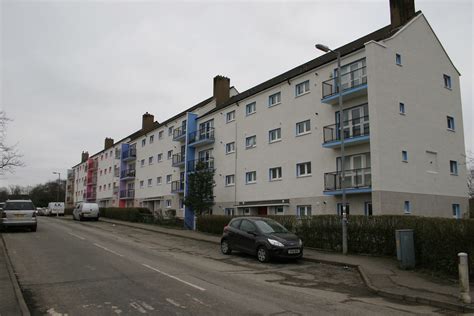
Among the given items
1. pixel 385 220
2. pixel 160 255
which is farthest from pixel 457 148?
pixel 160 255

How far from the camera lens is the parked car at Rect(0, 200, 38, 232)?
22422mm

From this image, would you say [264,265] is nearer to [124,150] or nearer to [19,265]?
[19,265]

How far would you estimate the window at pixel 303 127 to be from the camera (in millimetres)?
24625

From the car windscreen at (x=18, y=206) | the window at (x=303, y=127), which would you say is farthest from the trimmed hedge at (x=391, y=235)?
the car windscreen at (x=18, y=206)

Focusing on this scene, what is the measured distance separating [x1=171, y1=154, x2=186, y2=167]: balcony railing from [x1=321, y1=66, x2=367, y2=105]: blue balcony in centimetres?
1876

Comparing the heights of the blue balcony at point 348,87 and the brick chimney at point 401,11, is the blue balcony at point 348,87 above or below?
below

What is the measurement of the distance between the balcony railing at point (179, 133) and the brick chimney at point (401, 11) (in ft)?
70.1

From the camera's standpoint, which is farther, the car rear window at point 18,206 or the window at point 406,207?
the car rear window at point 18,206

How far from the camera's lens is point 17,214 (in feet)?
74.3

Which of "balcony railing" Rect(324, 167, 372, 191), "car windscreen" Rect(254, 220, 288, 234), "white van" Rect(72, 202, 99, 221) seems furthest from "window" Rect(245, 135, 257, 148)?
"white van" Rect(72, 202, 99, 221)

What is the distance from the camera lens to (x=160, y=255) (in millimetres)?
14609

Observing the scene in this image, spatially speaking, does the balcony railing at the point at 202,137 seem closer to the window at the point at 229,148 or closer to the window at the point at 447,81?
the window at the point at 229,148

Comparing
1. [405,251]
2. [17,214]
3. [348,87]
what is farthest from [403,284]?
[17,214]

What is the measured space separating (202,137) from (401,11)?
19.0 m
